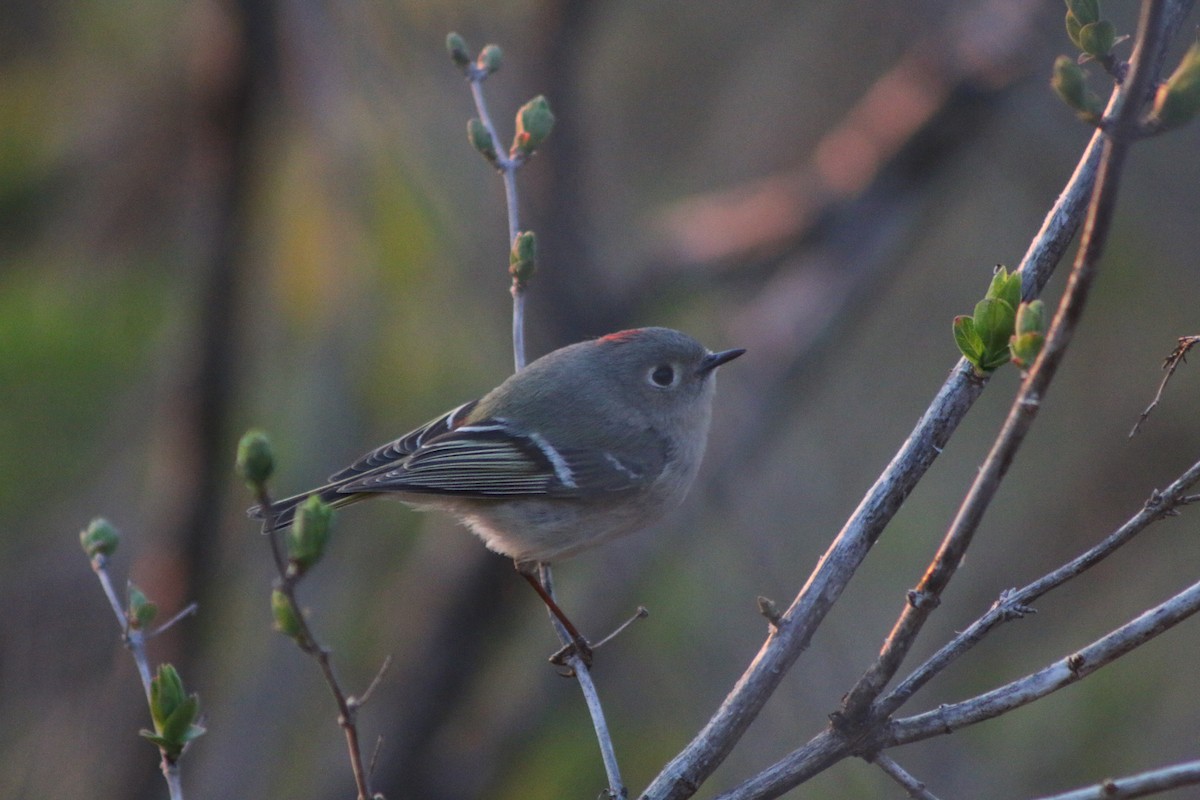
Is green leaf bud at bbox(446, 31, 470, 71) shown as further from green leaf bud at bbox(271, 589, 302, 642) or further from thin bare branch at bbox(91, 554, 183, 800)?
green leaf bud at bbox(271, 589, 302, 642)

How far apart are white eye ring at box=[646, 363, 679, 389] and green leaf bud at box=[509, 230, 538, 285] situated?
968mm

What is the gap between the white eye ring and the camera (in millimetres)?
2955

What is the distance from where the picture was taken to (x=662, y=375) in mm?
2965

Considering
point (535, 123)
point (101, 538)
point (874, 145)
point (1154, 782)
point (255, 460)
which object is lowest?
point (1154, 782)

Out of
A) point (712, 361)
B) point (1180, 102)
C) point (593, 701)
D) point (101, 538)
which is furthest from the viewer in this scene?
point (712, 361)

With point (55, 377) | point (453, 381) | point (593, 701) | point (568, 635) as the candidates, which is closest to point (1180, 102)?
point (593, 701)

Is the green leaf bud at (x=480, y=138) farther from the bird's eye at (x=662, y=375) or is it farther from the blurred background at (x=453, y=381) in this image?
the blurred background at (x=453, y=381)

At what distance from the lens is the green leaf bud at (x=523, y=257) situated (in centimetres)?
198

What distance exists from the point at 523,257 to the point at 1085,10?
3.22 feet

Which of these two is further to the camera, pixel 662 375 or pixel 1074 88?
pixel 662 375

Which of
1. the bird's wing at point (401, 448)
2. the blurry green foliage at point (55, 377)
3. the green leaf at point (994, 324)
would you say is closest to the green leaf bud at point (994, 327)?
the green leaf at point (994, 324)

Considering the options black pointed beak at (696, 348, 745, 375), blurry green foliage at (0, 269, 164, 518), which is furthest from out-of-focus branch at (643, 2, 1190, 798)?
blurry green foliage at (0, 269, 164, 518)

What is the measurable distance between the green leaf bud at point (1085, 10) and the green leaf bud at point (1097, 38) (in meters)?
0.03

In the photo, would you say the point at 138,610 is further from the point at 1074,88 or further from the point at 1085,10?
the point at 1085,10
